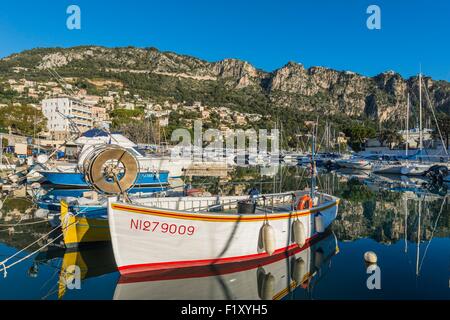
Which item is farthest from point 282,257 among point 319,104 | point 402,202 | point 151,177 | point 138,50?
point 138,50

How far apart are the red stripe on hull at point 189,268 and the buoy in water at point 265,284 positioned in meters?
0.51

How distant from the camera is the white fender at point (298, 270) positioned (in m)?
10.2

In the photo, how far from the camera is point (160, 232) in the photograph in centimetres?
967

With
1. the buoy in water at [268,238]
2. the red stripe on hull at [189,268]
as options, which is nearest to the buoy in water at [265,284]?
the red stripe on hull at [189,268]

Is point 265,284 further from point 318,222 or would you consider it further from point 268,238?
point 318,222

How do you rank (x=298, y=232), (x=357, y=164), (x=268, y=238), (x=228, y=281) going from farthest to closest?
(x=357, y=164)
(x=298, y=232)
(x=268, y=238)
(x=228, y=281)

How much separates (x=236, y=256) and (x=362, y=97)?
617ft

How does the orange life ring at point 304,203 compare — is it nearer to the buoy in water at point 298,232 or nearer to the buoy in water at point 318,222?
the buoy in water at point 318,222

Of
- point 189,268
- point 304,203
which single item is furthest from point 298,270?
point 189,268

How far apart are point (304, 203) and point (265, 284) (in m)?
4.07

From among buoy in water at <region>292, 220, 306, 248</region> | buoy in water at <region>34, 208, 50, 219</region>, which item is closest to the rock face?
buoy in water at <region>34, 208, 50, 219</region>

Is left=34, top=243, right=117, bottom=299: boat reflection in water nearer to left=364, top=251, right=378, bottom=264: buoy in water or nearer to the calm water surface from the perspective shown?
the calm water surface

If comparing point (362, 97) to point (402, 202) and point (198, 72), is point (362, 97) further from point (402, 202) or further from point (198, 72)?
point (402, 202)

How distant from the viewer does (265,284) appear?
31.8 feet
